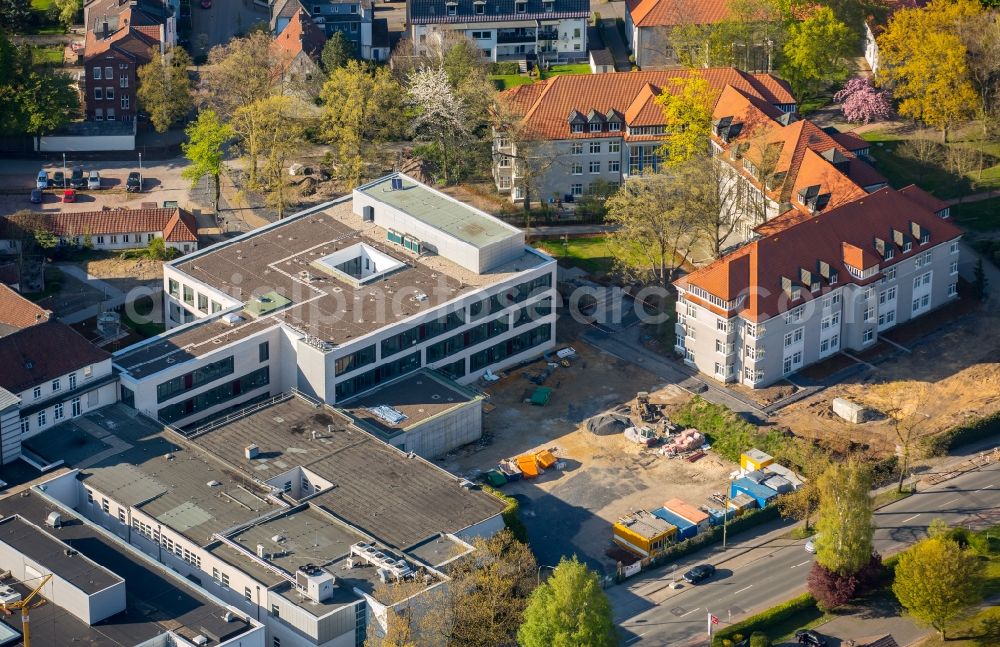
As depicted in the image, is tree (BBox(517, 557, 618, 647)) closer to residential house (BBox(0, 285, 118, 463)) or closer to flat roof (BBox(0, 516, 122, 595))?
flat roof (BBox(0, 516, 122, 595))

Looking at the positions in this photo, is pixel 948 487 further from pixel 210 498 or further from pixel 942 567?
pixel 210 498

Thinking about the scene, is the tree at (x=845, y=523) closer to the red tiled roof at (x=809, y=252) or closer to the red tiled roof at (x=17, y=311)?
the red tiled roof at (x=809, y=252)

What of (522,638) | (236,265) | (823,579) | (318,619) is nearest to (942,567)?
(823,579)

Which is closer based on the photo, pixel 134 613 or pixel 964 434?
pixel 134 613

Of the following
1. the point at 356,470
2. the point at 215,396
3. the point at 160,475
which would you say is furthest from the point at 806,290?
the point at 160,475

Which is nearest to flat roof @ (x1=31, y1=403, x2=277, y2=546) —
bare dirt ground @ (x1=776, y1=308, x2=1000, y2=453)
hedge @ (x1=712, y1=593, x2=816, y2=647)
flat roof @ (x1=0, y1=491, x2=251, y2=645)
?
flat roof @ (x1=0, y1=491, x2=251, y2=645)

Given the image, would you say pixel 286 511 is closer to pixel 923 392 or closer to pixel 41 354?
pixel 41 354
